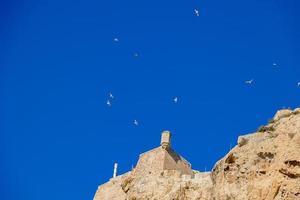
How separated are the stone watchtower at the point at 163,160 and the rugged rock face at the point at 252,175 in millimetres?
8289

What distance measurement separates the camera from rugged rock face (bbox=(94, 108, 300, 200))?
27.3 meters

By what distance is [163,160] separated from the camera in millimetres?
44000

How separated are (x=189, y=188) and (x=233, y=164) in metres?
3.82

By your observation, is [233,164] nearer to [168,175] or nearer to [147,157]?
[168,175]

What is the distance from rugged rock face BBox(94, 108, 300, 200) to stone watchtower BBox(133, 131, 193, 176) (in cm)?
829

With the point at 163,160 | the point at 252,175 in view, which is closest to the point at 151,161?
the point at 163,160

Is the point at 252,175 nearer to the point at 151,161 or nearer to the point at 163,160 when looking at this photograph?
the point at 163,160

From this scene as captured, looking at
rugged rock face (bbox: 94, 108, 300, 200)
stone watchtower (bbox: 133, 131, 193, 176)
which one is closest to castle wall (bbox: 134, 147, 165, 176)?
stone watchtower (bbox: 133, 131, 193, 176)

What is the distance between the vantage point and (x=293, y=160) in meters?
27.4

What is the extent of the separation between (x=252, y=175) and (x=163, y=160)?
15700mm

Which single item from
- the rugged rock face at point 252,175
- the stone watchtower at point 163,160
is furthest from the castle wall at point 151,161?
the rugged rock face at point 252,175

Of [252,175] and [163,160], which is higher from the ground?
[163,160]

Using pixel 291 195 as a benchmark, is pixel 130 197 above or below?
above

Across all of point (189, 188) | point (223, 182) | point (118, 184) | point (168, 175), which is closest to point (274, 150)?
point (223, 182)
